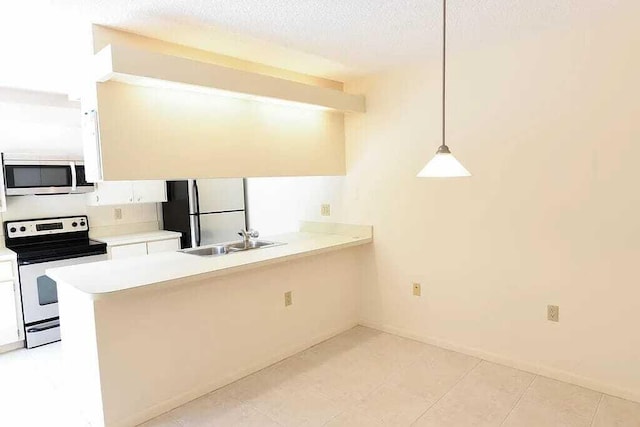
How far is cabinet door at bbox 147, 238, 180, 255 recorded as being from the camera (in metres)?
4.51

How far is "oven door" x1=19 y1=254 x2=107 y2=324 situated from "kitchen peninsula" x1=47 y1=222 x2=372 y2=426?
114 centimetres

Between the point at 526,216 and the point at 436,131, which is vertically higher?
the point at 436,131

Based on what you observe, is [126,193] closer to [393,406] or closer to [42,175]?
[42,175]

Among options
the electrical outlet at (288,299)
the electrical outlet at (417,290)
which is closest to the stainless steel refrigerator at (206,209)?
the electrical outlet at (288,299)

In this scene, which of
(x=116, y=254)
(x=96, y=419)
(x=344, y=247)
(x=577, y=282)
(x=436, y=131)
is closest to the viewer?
(x=96, y=419)

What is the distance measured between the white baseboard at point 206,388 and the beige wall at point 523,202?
87cm

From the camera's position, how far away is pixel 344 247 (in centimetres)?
357

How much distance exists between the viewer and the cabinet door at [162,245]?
14.8ft

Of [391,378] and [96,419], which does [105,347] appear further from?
[391,378]

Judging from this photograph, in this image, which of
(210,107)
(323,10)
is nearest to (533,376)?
(323,10)

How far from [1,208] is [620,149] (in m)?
4.90

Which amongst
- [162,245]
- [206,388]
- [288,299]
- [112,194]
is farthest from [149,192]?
[206,388]

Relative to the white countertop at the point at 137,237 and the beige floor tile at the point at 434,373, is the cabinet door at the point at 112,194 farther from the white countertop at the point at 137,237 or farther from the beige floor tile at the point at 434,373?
the beige floor tile at the point at 434,373

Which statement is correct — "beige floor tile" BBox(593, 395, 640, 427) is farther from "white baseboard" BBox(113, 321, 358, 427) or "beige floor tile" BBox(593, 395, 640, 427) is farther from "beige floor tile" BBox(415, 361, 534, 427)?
"white baseboard" BBox(113, 321, 358, 427)
